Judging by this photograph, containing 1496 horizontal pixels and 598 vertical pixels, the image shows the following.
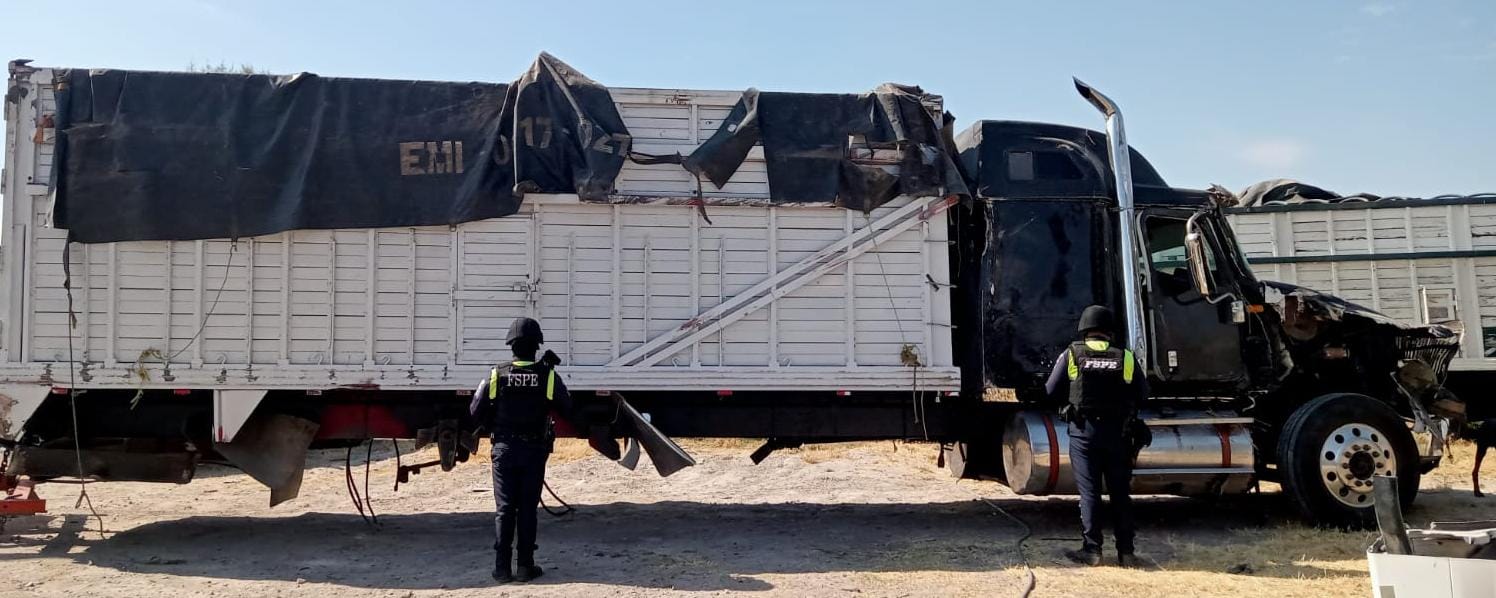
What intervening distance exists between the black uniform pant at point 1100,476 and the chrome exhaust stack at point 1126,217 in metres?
1.01

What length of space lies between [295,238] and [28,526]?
10.5 ft

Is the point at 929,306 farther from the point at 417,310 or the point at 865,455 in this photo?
the point at 865,455

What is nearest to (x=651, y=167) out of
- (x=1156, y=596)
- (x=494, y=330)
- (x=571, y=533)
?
(x=494, y=330)

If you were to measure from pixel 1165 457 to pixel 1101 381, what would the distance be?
136 centimetres

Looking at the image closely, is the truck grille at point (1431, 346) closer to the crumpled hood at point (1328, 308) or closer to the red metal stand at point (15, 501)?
the crumpled hood at point (1328, 308)

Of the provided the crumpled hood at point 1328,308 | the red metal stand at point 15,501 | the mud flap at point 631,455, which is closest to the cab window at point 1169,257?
the crumpled hood at point 1328,308

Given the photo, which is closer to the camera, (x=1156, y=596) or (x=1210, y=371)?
(x=1156, y=596)

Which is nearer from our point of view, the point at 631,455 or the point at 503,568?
the point at 503,568

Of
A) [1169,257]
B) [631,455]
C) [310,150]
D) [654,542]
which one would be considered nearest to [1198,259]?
[1169,257]

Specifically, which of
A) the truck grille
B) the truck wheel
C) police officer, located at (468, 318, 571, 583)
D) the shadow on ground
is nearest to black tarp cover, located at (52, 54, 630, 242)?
police officer, located at (468, 318, 571, 583)

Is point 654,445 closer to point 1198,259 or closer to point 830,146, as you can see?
point 830,146

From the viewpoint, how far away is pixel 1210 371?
23.3ft

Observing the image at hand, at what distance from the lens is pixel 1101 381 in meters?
5.89

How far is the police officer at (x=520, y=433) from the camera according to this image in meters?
5.61
